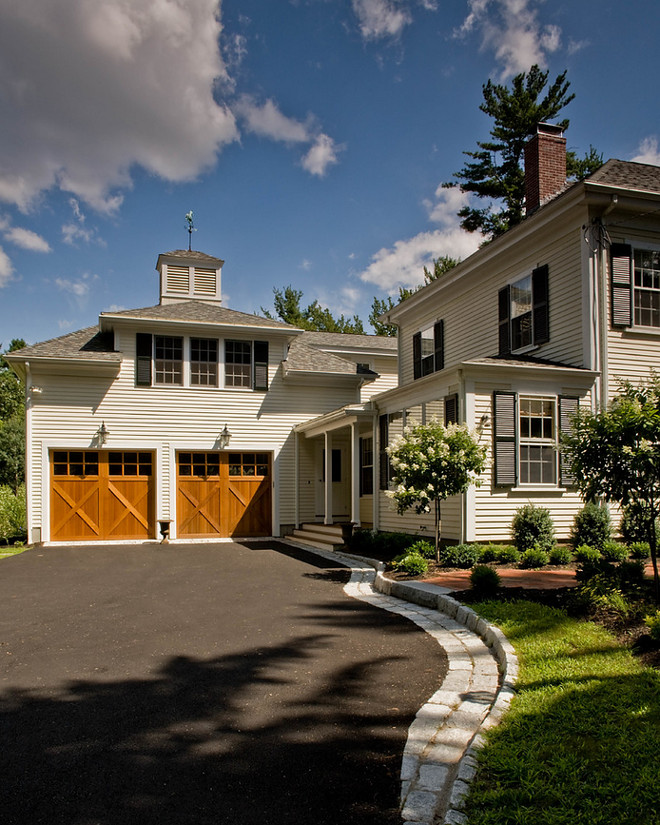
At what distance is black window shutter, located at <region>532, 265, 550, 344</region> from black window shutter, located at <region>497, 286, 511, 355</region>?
902 millimetres

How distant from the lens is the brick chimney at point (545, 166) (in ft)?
46.5

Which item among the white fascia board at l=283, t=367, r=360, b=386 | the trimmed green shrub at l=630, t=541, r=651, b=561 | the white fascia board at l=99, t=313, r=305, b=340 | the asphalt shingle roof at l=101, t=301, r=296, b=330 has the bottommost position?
the trimmed green shrub at l=630, t=541, r=651, b=561

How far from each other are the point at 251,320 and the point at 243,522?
5.92 metres

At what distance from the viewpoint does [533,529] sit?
1041 cm

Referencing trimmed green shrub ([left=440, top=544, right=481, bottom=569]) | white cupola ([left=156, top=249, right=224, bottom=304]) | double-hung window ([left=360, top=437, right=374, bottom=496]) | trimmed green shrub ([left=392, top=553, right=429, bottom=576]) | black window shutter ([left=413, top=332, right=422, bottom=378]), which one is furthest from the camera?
white cupola ([left=156, top=249, right=224, bottom=304])

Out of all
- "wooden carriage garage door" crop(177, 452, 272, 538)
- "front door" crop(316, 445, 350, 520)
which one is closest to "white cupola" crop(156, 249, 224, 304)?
"wooden carriage garage door" crop(177, 452, 272, 538)

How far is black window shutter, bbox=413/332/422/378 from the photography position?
57.3 ft

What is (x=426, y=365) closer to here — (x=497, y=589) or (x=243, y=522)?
(x=243, y=522)

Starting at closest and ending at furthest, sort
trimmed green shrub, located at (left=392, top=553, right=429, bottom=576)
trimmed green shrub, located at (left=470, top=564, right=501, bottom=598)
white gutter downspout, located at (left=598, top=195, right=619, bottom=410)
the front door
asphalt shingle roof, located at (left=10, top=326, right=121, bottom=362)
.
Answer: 1. trimmed green shrub, located at (left=470, top=564, right=501, bottom=598)
2. trimmed green shrub, located at (left=392, top=553, right=429, bottom=576)
3. white gutter downspout, located at (left=598, top=195, right=619, bottom=410)
4. asphalt shingle roof, located at (left=10, top=326, right=121, bottom=362)
5. the front door

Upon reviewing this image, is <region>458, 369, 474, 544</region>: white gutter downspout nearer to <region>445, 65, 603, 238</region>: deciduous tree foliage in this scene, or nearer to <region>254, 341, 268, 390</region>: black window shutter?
<region>254, 341, 268, 390</region>: black window shutter

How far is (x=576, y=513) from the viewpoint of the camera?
11.1m

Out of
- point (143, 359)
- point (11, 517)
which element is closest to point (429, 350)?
point (143, 359)

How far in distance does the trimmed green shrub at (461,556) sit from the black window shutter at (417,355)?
843cm

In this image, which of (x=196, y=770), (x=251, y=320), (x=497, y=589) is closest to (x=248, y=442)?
(x=251, y=320)
